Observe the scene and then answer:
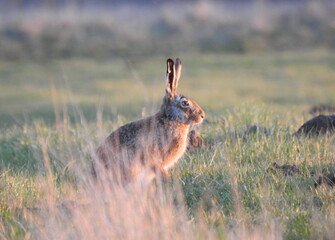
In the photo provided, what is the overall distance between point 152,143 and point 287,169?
1.27m

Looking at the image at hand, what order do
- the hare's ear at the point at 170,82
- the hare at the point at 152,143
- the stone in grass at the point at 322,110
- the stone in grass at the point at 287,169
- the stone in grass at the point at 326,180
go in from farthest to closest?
1. the stone in grass at the point at 322,110
2. the hare's ear at the point at 170,82
3. the stone in grass at the point at 287,169
4. the hare at the point at 152,143
5. the stone in grass at the point at 326,180

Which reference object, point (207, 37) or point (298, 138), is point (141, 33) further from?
point (298, 138)

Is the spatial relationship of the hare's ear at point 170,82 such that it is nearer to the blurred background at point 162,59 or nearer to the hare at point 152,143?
the hare at point 152,143

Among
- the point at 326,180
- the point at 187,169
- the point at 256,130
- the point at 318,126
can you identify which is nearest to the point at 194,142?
the point at 256,130

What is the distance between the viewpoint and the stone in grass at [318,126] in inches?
288

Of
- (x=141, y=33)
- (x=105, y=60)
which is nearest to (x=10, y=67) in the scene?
(x=105, y=60)

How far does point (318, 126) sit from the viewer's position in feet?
24.3

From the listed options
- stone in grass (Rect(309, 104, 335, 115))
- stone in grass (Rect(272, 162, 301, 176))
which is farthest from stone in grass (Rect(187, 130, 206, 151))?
stone in grass (Rect(309, 104, 335, 115))

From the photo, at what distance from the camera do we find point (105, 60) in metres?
24.5

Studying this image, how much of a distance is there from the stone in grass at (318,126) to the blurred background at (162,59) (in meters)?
6.88

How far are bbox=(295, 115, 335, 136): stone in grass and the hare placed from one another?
155 centimetres

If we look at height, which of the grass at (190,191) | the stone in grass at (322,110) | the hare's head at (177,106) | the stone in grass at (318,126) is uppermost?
the hare's head at (177,106)

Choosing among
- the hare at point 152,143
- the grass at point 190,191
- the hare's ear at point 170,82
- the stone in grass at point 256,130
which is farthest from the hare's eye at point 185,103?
the stone in grass at point 256,130

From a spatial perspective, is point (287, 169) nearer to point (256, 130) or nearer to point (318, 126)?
point (256, 130)
